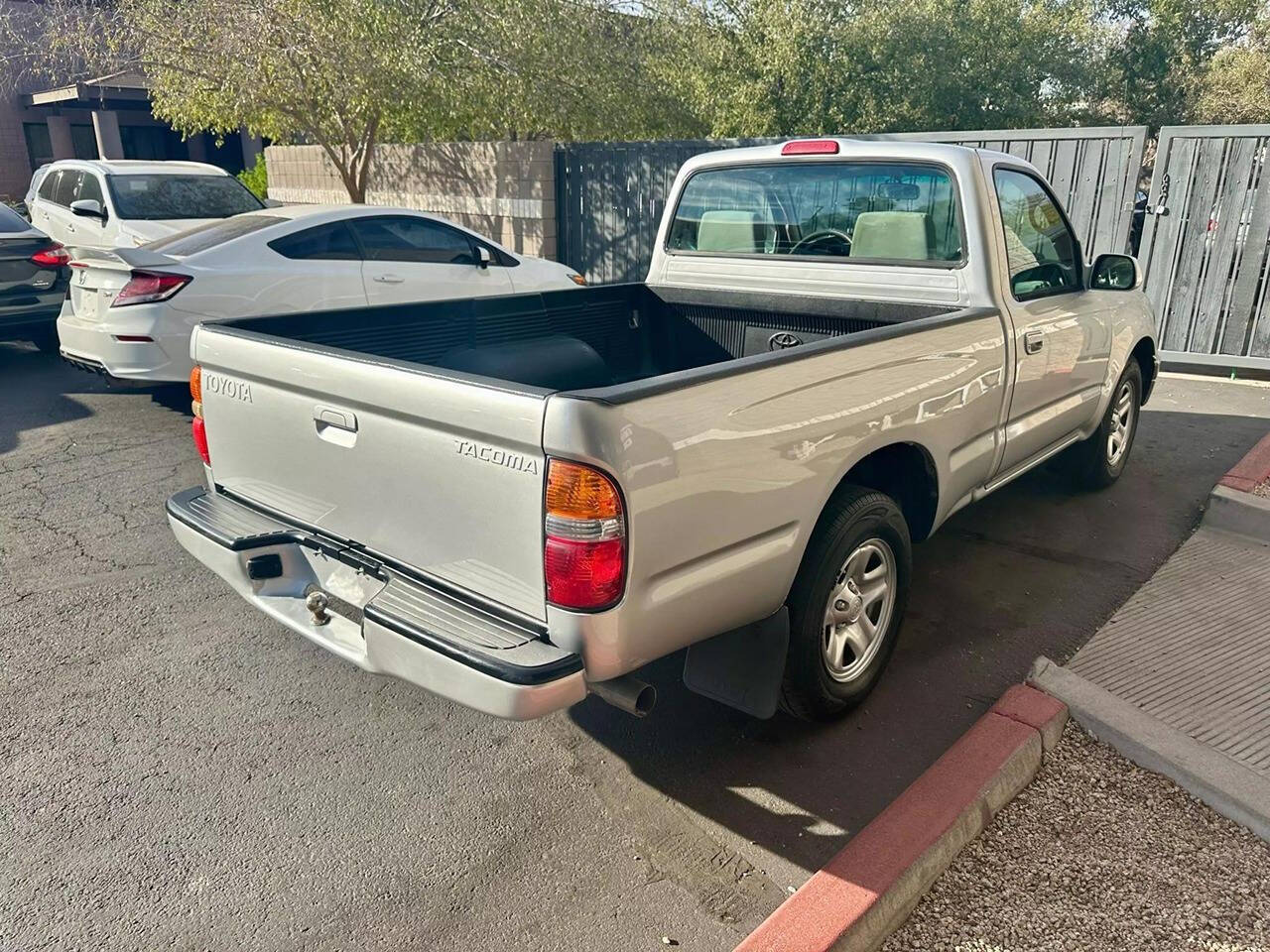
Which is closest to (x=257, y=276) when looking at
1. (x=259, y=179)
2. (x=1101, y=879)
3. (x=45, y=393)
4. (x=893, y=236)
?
(x=45, y=393)

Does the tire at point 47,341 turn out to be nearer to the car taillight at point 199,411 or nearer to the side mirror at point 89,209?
the side mirror at point 89,209

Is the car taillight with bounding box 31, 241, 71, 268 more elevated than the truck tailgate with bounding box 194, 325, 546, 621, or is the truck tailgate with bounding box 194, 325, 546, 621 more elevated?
the truck tailgate with bounding box 194, 325, 546, 621

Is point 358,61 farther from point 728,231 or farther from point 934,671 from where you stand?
point 934,671

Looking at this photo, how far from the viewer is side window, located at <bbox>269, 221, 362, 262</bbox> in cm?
739

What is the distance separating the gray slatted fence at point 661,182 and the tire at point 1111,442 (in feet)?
12.3

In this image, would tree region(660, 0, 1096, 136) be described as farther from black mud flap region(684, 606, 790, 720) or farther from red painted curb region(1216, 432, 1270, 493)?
black mud flap region(684, 606, 790, 720)

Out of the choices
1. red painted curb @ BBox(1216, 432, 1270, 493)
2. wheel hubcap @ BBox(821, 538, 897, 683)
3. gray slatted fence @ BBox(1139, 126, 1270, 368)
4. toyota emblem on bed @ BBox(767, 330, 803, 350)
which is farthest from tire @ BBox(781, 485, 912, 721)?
gray slatted fence @ BBox(1139, 126, 1270, 368)

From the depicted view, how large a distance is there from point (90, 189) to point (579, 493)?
31.4 feet

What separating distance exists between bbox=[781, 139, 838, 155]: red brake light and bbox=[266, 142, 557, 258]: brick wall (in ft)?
28.7

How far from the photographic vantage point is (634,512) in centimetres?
240

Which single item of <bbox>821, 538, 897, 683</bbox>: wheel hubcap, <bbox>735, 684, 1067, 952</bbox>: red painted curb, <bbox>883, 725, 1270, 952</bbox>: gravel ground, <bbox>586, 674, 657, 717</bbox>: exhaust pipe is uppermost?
<bbox>586, 674, 657, 717</bbox>: exhaust pipe

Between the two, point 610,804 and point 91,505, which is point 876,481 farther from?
point 91,505

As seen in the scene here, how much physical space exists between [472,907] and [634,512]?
1.19 m

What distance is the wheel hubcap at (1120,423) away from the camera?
564 cm
